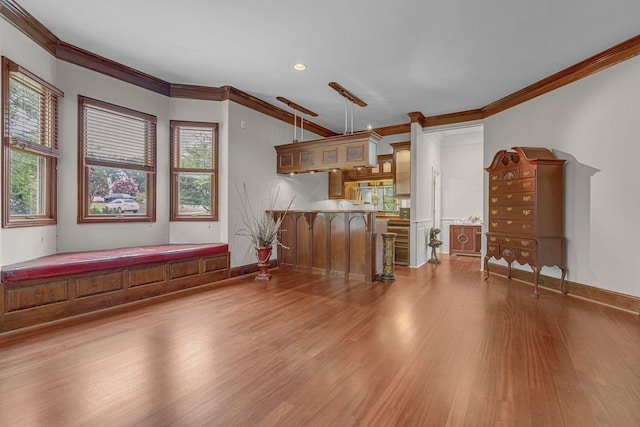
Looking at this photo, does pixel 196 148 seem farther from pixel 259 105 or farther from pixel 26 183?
pixel 26 183

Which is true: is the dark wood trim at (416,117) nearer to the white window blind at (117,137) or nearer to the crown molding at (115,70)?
the crown molding at (115,70)

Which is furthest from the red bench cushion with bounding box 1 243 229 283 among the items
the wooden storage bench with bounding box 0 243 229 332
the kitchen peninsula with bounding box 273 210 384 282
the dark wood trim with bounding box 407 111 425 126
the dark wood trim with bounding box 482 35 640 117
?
the dark wood trim with bounding box 482 35 640 117

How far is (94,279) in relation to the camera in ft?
11.0

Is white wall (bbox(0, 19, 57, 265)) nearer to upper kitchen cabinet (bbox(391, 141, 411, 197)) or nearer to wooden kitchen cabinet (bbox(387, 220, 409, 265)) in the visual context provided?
wooden kitchen cabinet (bbox(387, 220, 409, 265))

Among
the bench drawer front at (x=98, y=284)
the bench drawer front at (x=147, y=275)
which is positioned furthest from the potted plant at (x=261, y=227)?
the bench drawer front at (x=98, y=284)

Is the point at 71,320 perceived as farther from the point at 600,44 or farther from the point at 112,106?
the point at 600,44

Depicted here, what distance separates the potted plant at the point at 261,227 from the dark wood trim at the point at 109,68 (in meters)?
1.98

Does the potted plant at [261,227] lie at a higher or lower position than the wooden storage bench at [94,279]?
higher

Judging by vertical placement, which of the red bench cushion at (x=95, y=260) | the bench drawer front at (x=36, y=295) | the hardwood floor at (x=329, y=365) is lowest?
the hardwood floor at (x=329, y=365)

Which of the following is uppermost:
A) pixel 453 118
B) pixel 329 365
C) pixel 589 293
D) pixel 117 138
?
pixel 453 118

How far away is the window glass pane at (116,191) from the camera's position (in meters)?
4.02

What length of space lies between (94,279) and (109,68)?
2.80 meters

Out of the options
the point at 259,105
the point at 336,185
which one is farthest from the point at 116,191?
the point at 336,185

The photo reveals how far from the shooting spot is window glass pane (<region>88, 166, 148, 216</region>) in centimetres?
402
